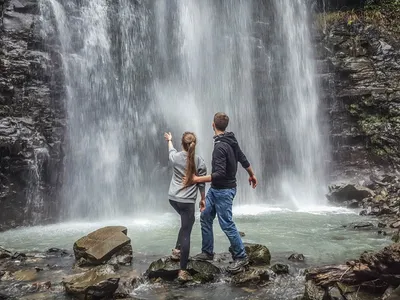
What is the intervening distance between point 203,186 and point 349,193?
35.0ft

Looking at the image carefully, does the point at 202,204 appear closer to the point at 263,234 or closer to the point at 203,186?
the point at 203,186

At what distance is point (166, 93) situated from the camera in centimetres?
1789

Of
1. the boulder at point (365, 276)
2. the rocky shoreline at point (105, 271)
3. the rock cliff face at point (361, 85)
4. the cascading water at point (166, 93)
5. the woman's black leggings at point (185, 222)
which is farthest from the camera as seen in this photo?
the rock cliff face at point (361, 85)

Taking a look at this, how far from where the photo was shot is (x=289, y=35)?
20609mm

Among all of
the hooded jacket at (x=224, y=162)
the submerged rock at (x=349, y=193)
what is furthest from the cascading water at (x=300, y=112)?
the hooded jacket at (x=224, y=162)

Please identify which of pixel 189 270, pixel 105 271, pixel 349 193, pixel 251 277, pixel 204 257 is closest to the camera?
pixel 251 277

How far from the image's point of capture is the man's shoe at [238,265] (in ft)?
19.2

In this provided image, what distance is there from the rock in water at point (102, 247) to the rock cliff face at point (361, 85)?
521 inches

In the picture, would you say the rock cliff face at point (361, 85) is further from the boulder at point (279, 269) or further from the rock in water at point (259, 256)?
the boulder at point (279, 269)

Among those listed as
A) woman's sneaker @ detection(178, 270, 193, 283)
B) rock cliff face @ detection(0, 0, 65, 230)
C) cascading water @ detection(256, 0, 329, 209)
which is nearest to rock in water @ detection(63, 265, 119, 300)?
woman's sneaker @ detection(178, 270, 193, 283)

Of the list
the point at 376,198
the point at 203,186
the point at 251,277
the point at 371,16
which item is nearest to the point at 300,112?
the point at 376,198

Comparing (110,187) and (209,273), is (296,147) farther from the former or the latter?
(209,273)

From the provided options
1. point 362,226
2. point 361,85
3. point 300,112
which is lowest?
point 362,226

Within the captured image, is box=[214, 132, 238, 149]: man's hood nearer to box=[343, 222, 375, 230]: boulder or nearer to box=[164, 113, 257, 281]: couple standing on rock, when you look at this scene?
box=[164, 113, 257, 281]: couple standing on rock
